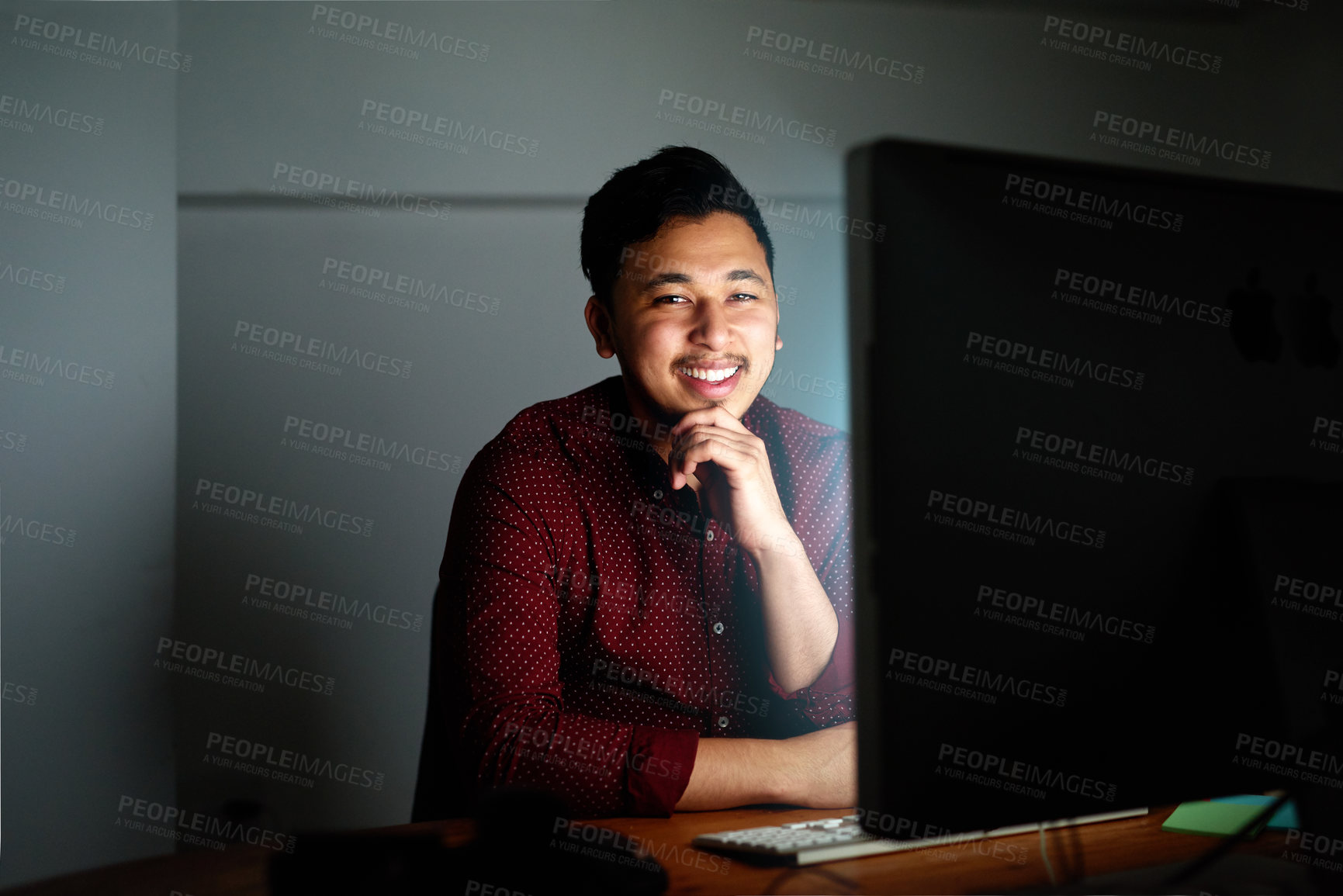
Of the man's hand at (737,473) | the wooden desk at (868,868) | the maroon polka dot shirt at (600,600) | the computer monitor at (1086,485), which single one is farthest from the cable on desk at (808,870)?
the man's hand at (737,473)

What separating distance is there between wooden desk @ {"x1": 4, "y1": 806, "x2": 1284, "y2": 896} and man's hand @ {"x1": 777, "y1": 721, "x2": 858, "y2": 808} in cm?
25

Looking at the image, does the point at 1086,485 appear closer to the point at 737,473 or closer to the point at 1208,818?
the point at 1208,818

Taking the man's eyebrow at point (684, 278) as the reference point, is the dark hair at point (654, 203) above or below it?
above

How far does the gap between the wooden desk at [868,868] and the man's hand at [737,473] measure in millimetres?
635

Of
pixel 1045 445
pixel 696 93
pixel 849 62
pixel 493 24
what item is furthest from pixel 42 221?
pixel 1045 445

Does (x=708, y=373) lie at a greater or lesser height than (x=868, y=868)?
greater

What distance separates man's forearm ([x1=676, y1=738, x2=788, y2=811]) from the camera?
3.78 feet

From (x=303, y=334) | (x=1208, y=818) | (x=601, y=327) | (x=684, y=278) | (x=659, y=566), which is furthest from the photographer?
(x=303, y=334)

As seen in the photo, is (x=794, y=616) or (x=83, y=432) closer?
(x=794, y=616)

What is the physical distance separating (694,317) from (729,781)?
944mm

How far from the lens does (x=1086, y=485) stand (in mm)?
615

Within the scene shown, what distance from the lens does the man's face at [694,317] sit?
5.88ft

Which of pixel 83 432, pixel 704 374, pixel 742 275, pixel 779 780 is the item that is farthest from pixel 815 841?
pixel 83 432

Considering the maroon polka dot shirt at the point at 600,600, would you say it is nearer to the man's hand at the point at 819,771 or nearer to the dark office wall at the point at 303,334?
the man's hand at the point at 819,771
